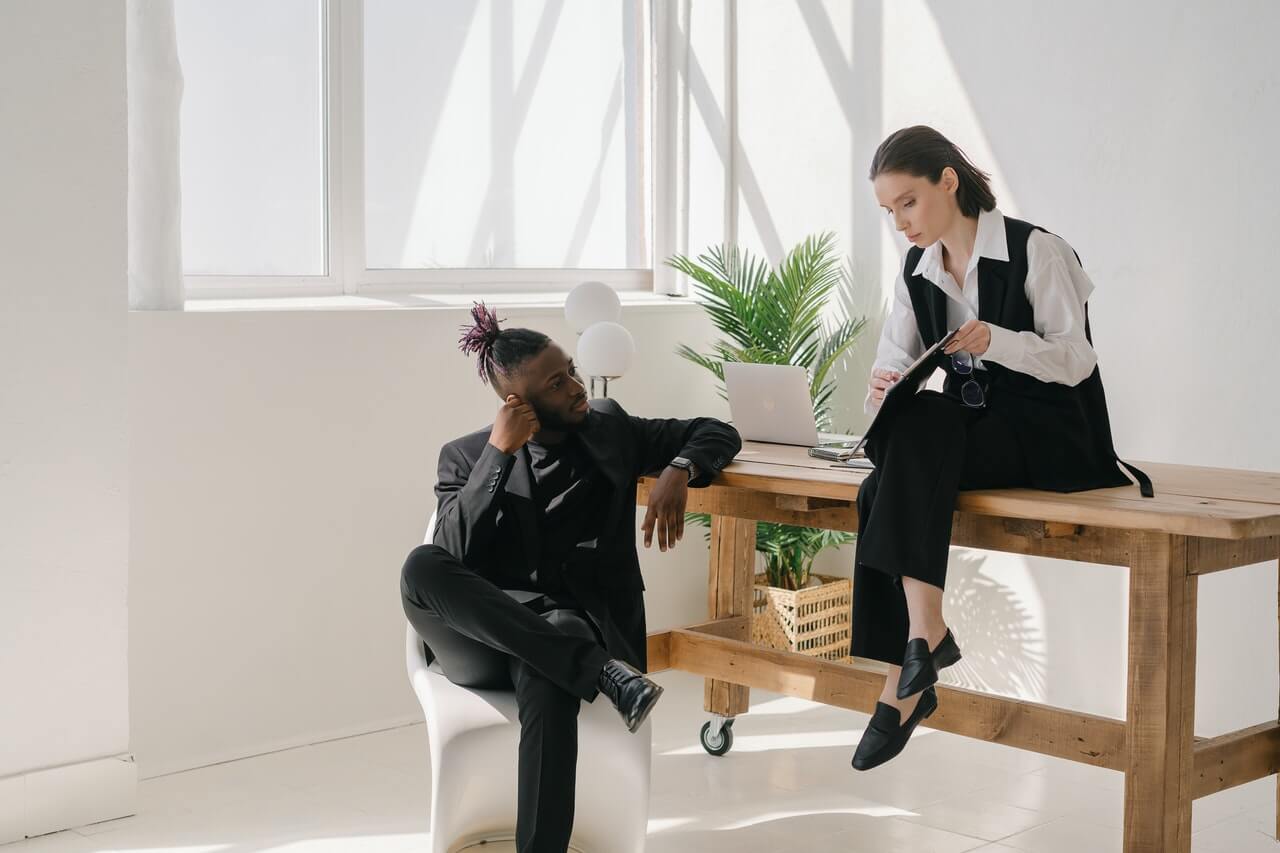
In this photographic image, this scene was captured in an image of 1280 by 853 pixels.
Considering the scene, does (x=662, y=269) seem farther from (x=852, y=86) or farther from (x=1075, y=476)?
(x=1075, y=476)

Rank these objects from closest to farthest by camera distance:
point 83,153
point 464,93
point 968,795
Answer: point 83,153, point 968,795, point 464,93

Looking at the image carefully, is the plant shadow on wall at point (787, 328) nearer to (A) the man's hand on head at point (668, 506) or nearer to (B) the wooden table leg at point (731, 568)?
(B) the wooden table leg at point (731, 568)

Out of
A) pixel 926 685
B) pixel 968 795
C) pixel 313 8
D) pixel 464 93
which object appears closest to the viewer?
pixel 926 685

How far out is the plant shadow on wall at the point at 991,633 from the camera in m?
4.12

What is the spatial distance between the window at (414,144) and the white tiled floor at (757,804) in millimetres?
1363

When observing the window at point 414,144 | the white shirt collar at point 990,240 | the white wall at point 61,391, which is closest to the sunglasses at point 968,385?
the white shirt collar at point 990,240

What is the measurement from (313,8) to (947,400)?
Answer: 2337 mm

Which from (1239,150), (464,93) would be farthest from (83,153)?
(1239,150)

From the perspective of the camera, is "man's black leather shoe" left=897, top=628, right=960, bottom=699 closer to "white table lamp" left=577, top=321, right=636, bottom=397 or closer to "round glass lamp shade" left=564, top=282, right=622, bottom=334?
"white table lamp" left=577, top=321, right=636, bottom=397

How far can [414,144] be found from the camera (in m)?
4.28

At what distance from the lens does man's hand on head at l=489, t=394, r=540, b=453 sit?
113 inches

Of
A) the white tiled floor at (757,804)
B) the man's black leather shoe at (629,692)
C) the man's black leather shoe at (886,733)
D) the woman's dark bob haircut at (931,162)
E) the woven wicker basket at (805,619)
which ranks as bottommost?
the white tiled floor at (757,804)

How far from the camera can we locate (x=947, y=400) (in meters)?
2.68

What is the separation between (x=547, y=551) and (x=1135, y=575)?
116 centimetres
